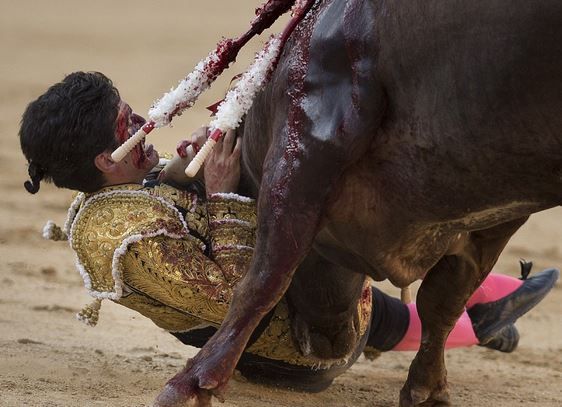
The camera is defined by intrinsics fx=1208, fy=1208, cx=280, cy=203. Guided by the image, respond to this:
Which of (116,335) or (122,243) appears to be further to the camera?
(116,335)

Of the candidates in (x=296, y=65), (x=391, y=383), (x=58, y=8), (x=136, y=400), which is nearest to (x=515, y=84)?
(x=296, y=65)

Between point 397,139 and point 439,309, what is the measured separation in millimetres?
1009

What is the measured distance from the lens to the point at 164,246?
11.6ft

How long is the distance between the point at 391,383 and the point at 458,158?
6.03 ft

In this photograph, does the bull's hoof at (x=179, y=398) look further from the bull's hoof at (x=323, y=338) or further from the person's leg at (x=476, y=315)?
the person's leg at (x=476, y=315)

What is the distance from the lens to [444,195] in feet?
9.78

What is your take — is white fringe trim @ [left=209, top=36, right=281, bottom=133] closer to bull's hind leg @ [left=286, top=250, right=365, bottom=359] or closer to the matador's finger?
the matador's finger

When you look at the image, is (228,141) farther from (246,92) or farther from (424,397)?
(424,397)

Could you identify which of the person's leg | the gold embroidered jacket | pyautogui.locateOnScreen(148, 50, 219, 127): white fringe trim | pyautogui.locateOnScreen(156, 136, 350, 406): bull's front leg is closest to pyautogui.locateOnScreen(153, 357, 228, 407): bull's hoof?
pyautogui.locateOnScreen(156, 136, 350, 406): bull's front leg

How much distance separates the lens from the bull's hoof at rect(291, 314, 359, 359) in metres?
3.90

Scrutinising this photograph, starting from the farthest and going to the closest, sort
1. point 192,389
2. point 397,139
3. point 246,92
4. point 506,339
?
1. point 506,339
2. point 246,92
3. point 192,389
4. point 397,139

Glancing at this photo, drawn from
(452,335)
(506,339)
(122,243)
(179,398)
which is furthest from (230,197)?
(506,339)

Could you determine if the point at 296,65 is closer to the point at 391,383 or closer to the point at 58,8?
the point at 391,383

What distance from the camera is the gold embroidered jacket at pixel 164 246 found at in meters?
3.52
